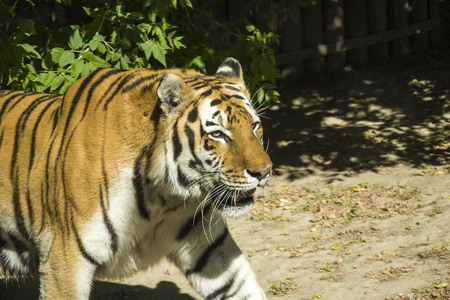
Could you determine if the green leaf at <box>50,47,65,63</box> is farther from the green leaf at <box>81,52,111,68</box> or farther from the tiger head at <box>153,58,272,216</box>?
the tiger head at <box>153,58,272,216</box>

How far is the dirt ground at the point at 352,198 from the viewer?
477cm

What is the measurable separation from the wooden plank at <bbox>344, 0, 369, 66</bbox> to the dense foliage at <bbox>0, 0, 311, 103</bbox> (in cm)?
357

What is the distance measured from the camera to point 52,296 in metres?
3.38

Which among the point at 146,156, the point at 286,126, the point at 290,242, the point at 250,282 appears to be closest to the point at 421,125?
the point at 286,126

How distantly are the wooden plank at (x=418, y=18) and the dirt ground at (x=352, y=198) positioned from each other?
371mm

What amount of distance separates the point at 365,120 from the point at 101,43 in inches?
174

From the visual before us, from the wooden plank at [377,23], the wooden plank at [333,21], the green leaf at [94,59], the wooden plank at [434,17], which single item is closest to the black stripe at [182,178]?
the green leaf at [94,59]

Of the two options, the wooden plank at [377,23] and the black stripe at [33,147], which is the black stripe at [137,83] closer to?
the black stripe at [33,147]

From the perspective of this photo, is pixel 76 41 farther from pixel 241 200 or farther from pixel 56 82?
pixel 241 200

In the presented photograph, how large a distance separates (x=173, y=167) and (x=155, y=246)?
591 mm

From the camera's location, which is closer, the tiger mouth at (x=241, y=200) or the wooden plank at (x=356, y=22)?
the tiger mouth at (x=241, y=200)

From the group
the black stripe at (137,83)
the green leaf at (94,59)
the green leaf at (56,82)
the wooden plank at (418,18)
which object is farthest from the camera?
the wooden plank at (418,18)

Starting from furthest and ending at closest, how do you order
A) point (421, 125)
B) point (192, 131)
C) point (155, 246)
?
point (421, 125)
point (155, 246)
point (192, 131)

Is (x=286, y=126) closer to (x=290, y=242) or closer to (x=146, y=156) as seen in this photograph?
(x=290, y=242)
